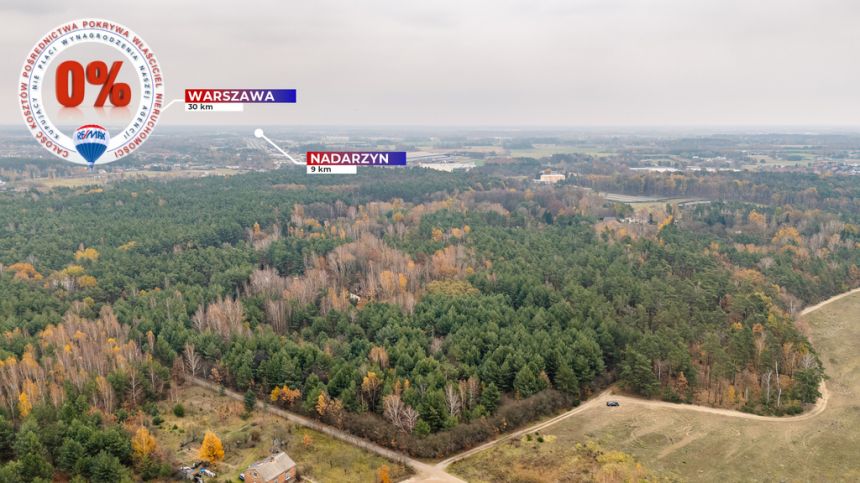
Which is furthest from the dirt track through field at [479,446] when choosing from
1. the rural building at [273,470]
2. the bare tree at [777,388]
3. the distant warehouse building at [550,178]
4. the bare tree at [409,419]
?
the distant warehouse building at [550,178]

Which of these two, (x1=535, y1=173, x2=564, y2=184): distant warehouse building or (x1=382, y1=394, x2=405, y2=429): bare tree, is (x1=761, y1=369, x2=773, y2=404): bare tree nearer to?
(x1=382, y1=394, x2=405, y2=429): bare tree

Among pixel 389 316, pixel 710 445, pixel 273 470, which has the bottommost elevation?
pixel 710 445

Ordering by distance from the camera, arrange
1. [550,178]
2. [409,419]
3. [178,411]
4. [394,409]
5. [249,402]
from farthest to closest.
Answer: [550,178]
[249,402]
[178,411]
[394,409]
[409,419]

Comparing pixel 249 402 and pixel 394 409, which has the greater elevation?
pixel 394 409

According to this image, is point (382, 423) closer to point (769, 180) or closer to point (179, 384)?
point (179, 384)

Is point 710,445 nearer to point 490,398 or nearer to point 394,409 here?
point 490,398

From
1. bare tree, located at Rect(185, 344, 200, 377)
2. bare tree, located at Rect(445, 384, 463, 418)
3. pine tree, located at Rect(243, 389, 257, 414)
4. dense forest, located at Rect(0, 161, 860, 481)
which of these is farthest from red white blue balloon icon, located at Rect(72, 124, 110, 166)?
bare tree, located at Rect(185, 344, 200, 377)

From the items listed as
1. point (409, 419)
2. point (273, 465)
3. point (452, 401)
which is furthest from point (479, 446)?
point (273, 465)

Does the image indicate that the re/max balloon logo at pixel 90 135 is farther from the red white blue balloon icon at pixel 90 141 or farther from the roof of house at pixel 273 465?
the roof of house at pixel 273 465
